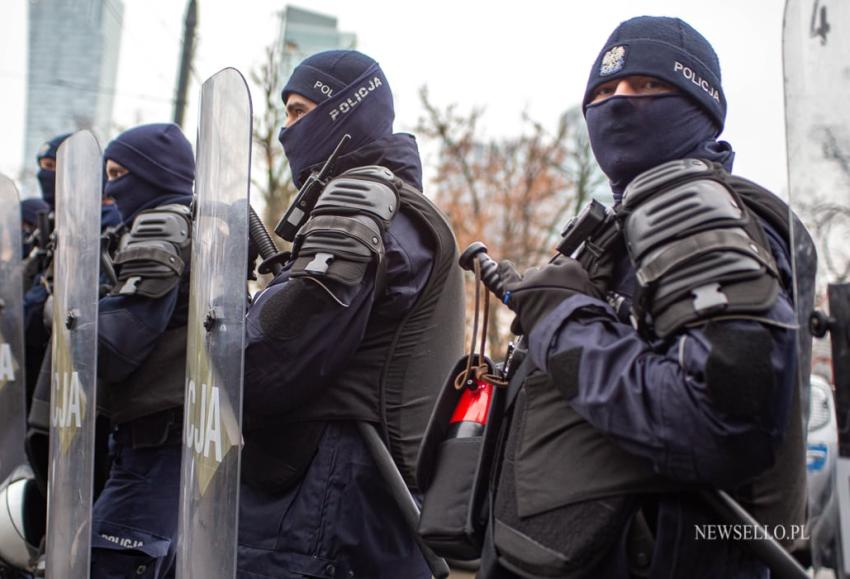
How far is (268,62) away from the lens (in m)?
15.5

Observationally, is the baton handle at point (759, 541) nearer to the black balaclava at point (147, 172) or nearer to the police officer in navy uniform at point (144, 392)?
the police officer in navy uniform at point (144, 392)

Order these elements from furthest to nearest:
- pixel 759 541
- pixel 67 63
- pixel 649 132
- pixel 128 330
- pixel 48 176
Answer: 1. pixel 67 63
2. pixel 48 176
3. pixel 128 330
4. pixel 649 132
5. pixel 759 541

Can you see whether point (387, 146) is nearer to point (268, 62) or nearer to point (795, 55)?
point (795, 55)

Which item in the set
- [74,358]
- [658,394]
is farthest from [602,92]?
[74,358]

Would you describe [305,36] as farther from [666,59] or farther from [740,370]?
[740,370]

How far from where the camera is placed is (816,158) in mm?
1763

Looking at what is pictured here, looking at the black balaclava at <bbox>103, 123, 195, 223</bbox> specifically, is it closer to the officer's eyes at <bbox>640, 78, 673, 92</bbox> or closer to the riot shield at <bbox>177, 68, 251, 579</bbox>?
the riot shield at <bbox>177, 68, 251, 579</bbox>

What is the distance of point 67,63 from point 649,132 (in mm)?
13053

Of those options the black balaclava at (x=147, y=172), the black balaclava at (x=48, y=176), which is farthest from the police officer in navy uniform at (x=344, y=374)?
the black balaclava at (x=48, y=176)

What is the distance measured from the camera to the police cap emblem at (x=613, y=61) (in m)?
2.27

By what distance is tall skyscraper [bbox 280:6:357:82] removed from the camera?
51.7ft

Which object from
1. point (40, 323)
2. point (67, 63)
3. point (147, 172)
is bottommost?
point (40, 323)

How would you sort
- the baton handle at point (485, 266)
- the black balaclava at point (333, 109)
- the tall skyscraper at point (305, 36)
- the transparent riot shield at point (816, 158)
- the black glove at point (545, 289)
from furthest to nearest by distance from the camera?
the tall skyscraper at point (305, 36) < the black balaclava at point (333, 109) < the baton handle at point (485, 266) < the black glove at point (545, 289) < the transparent riot shield at point (816, 158)

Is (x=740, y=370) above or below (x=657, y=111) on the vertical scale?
below
